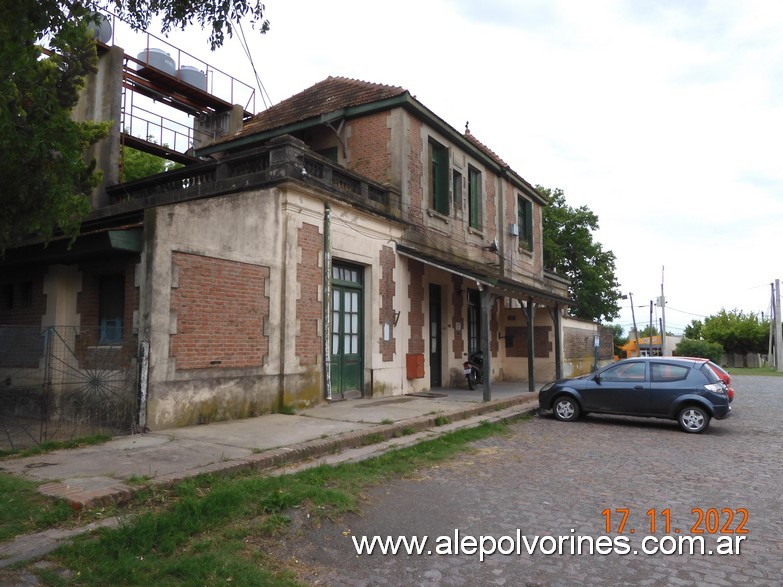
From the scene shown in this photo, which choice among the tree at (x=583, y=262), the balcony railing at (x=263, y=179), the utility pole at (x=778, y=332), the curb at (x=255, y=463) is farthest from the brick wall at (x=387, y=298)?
the utility pole at (x=778, y=332)

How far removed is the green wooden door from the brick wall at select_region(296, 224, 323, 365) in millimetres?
810

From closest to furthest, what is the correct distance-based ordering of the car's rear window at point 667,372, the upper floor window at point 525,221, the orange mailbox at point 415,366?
the car's rear window at point 667,372 → the orange mailbox at point 415,366 → the upper floor window at point 525,221

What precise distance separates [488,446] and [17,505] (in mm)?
6047

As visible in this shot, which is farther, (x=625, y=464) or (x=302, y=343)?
(x=302, y=343)

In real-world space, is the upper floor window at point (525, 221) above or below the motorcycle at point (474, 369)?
above

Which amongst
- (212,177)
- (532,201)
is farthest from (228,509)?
(532,201)

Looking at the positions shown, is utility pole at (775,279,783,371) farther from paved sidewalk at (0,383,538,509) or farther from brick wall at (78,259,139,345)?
brick wall at (78,259,139,345)

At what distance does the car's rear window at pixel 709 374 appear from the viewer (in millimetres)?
10289

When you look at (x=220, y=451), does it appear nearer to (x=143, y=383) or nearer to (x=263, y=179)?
(x=143, y=383)

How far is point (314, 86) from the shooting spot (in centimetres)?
1780

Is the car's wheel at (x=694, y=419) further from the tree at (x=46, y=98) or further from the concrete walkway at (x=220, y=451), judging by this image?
the tree at (x=46, y=98)

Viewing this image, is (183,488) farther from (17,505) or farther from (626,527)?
(626,527)

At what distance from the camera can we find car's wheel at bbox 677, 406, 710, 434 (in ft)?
33.0

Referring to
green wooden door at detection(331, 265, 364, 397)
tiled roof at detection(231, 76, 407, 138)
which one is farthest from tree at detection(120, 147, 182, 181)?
green wooden door at detection(331, 265, 364, 397)
